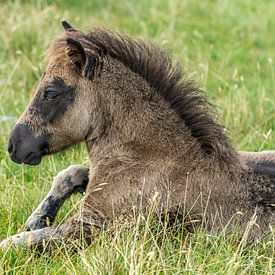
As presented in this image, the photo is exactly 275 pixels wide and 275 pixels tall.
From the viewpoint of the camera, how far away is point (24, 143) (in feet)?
20.4

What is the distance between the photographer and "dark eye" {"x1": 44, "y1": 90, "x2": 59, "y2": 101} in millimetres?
6176

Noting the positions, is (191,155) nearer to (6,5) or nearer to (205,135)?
(205,135)

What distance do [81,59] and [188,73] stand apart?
127 centimetres

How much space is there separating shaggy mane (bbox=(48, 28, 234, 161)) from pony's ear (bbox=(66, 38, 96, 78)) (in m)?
0.13

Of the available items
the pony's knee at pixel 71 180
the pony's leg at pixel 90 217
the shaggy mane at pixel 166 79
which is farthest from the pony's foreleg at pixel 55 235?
the shaggy mane at pixel 166 79

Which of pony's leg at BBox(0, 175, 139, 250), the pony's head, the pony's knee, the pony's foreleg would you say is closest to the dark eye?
the pony's head

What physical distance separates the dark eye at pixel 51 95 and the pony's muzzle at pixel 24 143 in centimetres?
27

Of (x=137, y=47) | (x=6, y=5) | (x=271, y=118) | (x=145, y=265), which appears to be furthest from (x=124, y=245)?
(x=6, y=5)

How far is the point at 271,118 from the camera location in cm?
925

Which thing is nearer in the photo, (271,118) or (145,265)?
(145,265)

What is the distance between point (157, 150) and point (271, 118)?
11.3ft

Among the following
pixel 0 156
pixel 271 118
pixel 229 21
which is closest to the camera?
pixel 0 156

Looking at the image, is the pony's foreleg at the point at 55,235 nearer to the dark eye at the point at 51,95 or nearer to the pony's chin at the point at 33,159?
the pony's chin at the point at 33,159

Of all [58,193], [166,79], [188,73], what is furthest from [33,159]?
[188,73]
